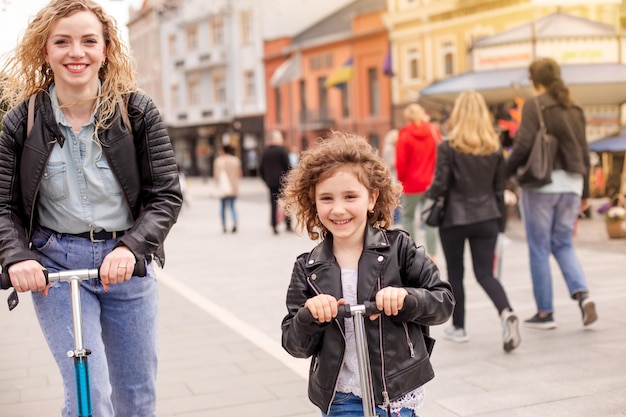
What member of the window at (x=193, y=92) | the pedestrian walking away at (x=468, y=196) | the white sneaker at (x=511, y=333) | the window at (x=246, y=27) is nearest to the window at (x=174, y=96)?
the window at (x=193, y=92)

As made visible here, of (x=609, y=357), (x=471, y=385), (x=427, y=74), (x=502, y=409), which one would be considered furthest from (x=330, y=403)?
(x=427, y=74)

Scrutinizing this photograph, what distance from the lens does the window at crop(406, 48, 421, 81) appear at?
32.6 metres

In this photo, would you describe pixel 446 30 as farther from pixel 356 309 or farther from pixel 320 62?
pixel 356 309

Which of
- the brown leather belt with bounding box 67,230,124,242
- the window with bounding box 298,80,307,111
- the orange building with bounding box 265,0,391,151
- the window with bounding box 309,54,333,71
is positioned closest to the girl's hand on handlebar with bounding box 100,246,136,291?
the brown leather belt with bounding box 67,230,124,242

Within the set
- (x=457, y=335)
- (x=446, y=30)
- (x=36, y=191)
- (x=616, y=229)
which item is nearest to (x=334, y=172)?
(x=36, y=191)

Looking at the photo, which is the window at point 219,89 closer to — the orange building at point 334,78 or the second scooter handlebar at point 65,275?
the orange building at point 334,78

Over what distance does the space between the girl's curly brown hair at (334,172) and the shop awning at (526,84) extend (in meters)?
11.3

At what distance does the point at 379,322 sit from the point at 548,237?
3.97 m

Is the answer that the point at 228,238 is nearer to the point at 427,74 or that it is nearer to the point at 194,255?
the point at 194,255

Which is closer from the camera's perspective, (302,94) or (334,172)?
(334,172)

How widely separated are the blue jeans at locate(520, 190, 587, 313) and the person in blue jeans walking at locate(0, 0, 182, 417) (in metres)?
3.92

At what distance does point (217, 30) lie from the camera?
52188 millimetres

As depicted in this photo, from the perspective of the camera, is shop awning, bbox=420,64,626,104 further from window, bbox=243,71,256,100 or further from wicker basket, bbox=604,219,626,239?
window, bbox=243,71,256,100

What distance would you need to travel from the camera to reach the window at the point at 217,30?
169ft
